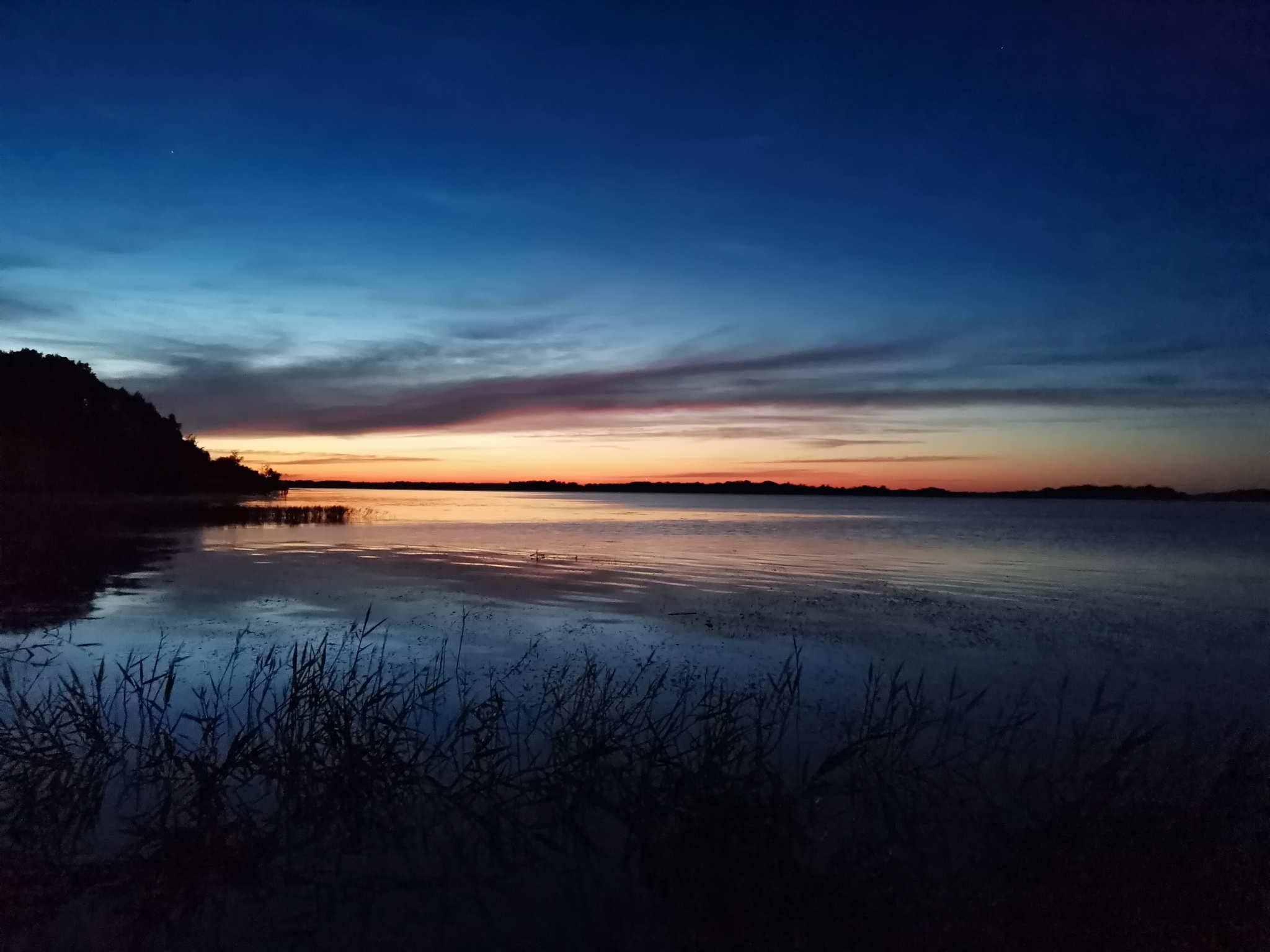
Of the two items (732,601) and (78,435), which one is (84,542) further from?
(78,435)

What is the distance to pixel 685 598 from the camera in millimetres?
22219

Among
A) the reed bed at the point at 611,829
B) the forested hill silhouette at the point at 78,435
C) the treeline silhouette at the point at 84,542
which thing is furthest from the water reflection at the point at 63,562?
the forested hill silhouette at the point at 78,435

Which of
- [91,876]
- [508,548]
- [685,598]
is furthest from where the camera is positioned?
[508,548]

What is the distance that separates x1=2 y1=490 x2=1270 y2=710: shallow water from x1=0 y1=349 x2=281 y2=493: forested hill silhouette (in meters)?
31.2

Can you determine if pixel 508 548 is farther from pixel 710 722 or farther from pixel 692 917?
pixel 692 917

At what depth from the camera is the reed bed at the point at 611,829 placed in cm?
580

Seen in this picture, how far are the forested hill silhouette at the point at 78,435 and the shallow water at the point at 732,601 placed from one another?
3116cm

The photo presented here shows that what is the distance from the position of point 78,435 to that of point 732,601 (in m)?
73.7

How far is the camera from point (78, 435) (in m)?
74.3

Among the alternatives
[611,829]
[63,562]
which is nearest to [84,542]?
[63,562]

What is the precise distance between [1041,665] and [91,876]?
13.9 metres

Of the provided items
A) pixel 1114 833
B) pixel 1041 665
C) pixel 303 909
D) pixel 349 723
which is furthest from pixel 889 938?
pixel 1041 665

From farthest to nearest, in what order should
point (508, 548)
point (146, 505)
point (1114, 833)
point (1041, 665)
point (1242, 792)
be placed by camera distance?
1. point (146, 505)
2. point (508, 548)
3. point (1041, 665)
4. point (1242, 792)
5. point (1114, 833)

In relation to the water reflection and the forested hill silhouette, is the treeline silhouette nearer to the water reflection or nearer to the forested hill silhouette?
the water reflection
